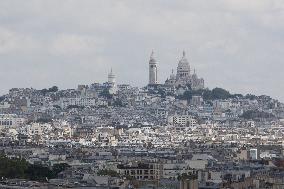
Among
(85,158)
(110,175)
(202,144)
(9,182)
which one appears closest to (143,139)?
(202,144)

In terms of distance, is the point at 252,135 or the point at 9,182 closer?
the point at 9,182

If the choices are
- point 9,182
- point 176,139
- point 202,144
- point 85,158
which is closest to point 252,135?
point 176,139

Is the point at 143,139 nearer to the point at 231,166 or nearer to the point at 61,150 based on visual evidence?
the point at 61,150

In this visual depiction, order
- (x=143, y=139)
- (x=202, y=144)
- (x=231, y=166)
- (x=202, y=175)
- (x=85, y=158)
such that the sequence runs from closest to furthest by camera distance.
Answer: (x=202, y=175) → (x=231, y=166) → (x=85, y=158) → (x=202, y=144) → (x=143, y=139)

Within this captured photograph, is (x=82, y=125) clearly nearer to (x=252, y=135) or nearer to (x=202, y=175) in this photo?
(x=252, y=135)

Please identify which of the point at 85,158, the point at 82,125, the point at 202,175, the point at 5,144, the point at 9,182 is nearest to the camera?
the point at 9,182

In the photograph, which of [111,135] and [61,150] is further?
[111,135]
